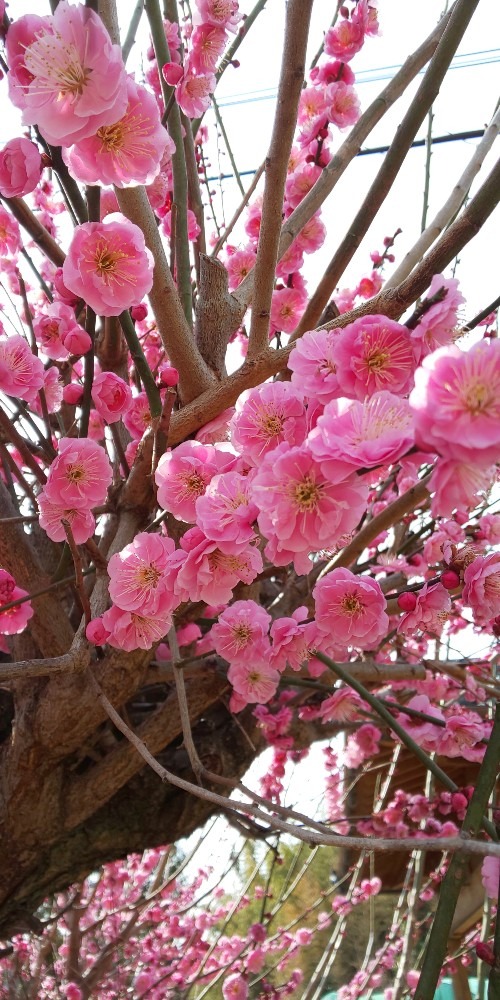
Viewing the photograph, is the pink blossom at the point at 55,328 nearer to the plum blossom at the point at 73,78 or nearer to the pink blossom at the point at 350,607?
the plum blossom at the point at 73,78

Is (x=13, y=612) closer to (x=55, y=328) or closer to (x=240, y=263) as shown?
(x=55, y=328)

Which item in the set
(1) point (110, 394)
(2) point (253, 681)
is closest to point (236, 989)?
(2) point (253, 681)

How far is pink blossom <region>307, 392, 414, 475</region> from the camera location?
77 cm

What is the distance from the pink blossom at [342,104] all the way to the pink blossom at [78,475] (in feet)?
4.33

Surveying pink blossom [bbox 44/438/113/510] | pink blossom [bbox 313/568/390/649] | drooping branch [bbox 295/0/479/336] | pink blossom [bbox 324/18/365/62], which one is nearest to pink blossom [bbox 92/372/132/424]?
pink blossom [bbox 44/438/113/510]

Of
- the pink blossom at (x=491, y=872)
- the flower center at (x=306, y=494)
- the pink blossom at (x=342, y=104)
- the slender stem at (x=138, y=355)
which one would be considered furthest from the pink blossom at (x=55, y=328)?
the pink blossom at (x=491, y=872)

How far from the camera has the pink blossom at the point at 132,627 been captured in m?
1.40

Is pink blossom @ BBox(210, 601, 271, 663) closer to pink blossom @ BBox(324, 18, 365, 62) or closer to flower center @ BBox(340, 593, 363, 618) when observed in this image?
flower center @ BBox(340, 593, 363, 618)

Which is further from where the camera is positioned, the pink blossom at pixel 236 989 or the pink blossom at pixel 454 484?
the pink blossom at pixel 236 989

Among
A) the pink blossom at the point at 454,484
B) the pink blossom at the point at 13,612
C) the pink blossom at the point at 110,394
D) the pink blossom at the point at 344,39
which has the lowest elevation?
the pink blossom at the point at 454,484

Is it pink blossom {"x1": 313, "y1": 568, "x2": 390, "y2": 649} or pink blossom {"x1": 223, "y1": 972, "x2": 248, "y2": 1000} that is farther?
pink blossom {"x1": 223, "y1": 972, "x2": 248, "y2": 1000}

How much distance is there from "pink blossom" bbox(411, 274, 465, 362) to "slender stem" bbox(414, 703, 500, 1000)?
30.1 inches

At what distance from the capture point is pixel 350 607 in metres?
1.43

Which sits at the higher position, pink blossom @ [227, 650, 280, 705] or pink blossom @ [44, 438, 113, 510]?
pink blossom @ [44, 438, 113, 510]
